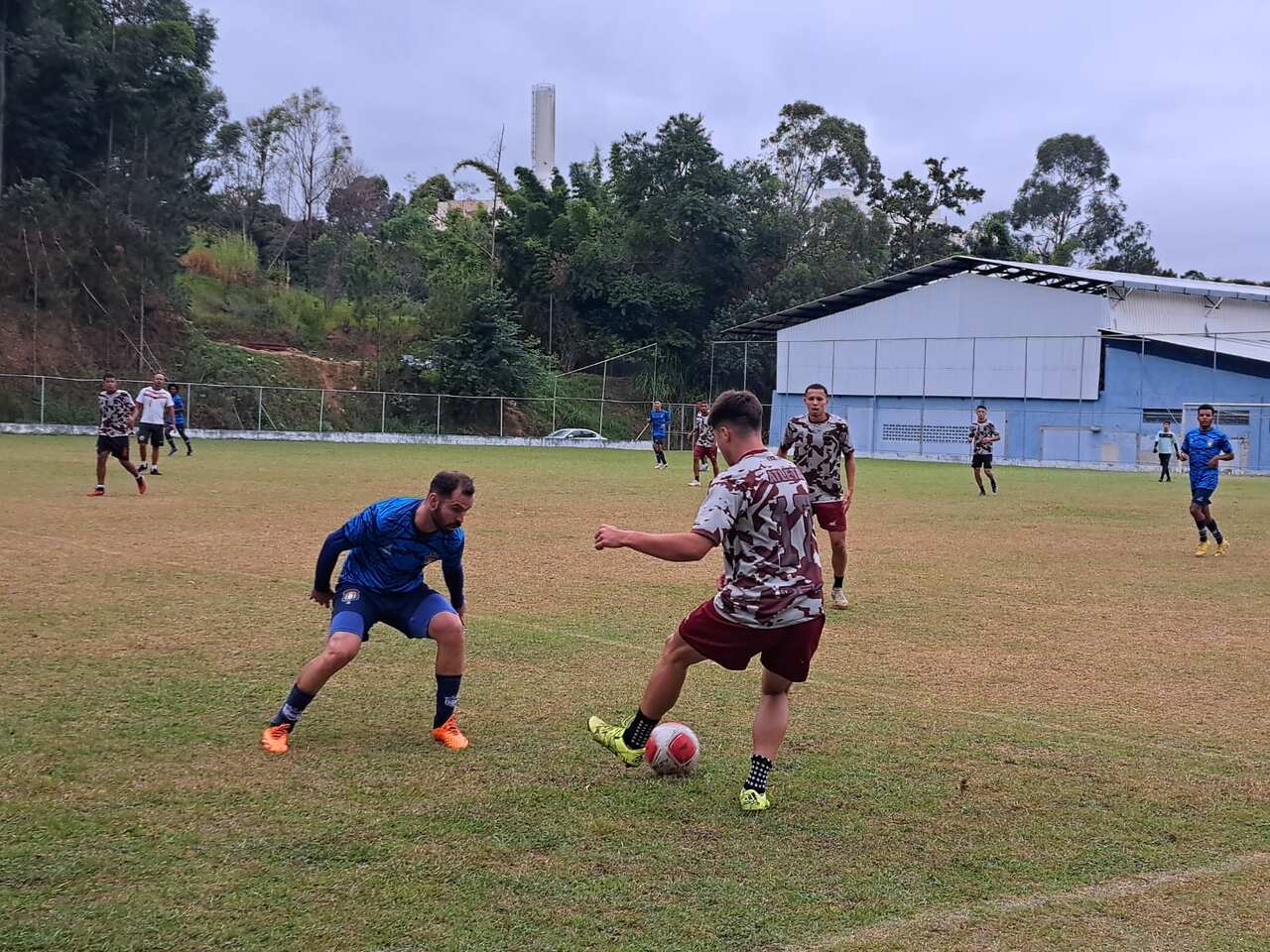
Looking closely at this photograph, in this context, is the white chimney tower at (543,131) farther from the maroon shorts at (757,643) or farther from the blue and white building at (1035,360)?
the maroon shorts at (757,643)

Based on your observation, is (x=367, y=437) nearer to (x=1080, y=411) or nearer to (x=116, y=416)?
(x=1080, y=411)

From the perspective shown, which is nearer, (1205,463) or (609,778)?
(609,778)

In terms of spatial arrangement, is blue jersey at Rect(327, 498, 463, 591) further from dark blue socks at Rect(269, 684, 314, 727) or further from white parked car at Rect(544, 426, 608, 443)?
white parked car at Rect(544, 426, 608, 443)

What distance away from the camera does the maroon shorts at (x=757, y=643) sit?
5.38m

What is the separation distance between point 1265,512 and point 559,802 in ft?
73.0

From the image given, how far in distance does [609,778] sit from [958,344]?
4844 centimetres

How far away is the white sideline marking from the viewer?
407 centimetres

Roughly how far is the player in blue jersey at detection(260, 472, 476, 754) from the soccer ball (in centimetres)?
107

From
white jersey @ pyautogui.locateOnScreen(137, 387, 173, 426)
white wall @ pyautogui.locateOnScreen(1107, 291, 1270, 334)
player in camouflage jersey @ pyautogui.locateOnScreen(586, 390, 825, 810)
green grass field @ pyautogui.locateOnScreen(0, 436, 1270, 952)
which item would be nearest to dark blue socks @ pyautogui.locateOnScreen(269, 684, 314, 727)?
green grass field @ pyautogui.locateOnScreen(0, 436, 1270, 952)

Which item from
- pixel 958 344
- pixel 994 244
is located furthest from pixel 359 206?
pixel 958 344

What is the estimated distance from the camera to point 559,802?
5.43 m

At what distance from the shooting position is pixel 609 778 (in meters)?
5.82

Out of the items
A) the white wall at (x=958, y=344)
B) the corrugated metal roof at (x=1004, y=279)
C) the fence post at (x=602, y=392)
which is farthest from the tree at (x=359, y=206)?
the white wall at (x=958, y=344)

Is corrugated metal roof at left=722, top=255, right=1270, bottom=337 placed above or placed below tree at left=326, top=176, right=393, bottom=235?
below
